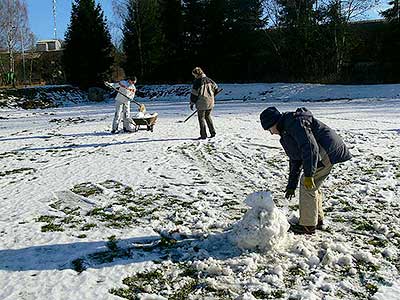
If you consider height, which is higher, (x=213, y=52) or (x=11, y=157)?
(x=213, y=52)

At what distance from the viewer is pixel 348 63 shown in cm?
3103

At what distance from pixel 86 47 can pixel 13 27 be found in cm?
1108

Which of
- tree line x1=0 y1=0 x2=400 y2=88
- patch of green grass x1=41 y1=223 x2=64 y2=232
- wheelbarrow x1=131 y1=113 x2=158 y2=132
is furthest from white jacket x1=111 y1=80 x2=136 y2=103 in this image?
tree line x1=0 y1=0 x2=400 y2=88

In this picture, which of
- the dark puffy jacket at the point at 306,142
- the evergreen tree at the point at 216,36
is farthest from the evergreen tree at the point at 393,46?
the dark puffy jacket at the point at 306,142

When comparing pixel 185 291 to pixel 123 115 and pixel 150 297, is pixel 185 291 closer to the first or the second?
pixel 150 297

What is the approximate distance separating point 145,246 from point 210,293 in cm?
120

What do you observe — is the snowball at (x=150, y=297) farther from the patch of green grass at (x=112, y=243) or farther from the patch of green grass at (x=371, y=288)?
the patch of green grass at (x=371, y=288)

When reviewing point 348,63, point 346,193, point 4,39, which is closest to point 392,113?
point 346,193

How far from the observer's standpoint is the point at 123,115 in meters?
12.3

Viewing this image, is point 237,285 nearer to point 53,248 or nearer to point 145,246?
point 145,246

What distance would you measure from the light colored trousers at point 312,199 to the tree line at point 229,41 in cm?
2665

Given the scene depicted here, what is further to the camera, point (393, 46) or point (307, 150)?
point (393, 46)

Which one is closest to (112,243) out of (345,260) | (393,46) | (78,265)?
(78,265)

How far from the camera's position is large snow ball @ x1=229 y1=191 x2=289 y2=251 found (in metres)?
4.24
